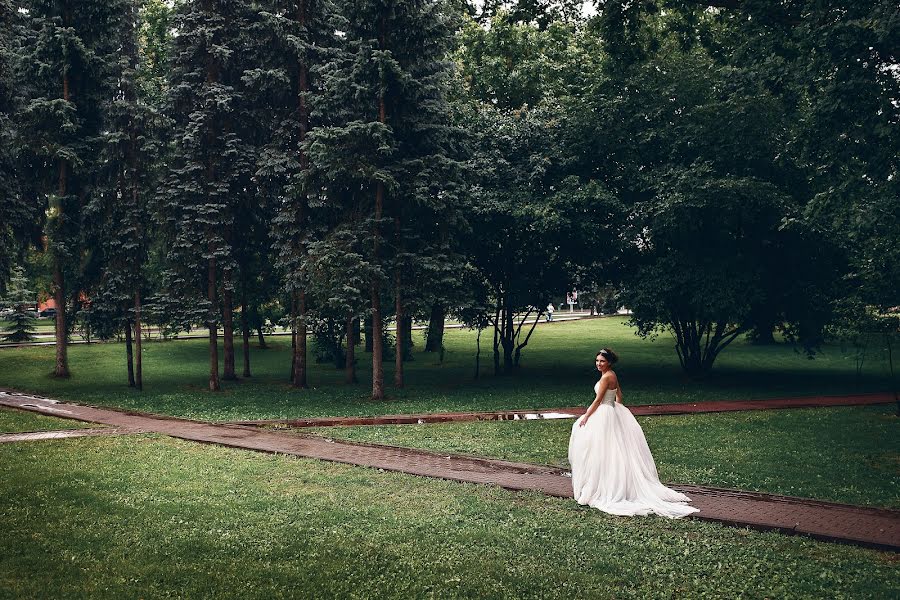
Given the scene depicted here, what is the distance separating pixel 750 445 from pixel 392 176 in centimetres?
1242

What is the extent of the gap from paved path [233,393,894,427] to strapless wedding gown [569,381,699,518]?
332 inches

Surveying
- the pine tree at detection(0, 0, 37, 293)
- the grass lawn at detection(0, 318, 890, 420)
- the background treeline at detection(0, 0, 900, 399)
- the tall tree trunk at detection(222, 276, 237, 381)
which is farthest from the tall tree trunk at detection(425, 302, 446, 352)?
the pine tree at detection(0, 0, 37, 293)

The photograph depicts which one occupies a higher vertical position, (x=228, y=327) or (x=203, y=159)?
(x=203, y=159)

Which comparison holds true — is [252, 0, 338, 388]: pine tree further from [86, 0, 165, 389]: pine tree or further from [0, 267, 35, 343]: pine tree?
[0, 267, 35, 343]: pine tree

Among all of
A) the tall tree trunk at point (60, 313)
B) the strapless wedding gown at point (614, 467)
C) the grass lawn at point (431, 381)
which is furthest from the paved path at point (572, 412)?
the tall tree trunk at point (60, 313)

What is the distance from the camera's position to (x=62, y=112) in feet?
83.9

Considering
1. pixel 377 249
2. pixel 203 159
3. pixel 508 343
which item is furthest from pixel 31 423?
pixel 508 343

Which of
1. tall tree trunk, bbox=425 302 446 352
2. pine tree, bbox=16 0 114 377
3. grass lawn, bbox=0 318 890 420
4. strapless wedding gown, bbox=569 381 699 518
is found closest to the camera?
strapless wedding gown, bbox=569 381 699 518

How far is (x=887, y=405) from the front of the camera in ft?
65.3

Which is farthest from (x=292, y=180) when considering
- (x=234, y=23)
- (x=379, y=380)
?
(x=379, y=380)

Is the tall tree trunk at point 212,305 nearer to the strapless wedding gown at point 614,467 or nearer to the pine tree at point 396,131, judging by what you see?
the pine tree at point 396,131

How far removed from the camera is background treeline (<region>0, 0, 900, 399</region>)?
21.3 m

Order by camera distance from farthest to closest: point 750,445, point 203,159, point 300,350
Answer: point 300,350
point 203,159
point 750,445

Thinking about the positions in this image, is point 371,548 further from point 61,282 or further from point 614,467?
point 61,282
